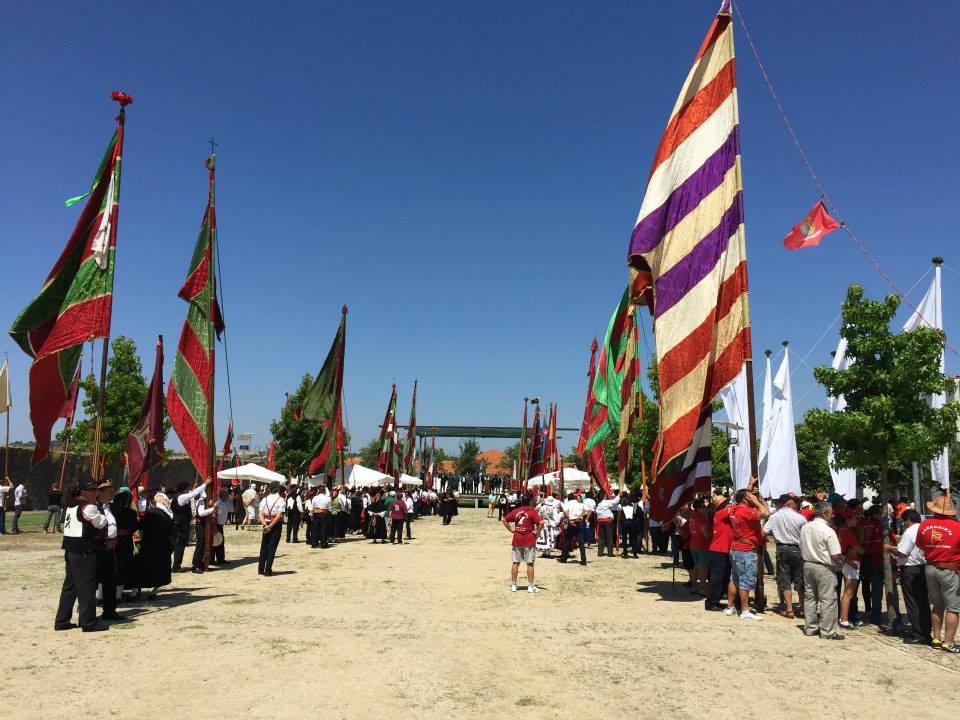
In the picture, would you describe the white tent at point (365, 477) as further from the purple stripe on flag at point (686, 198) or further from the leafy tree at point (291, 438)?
the purple stripe on flag at point (686, 198)

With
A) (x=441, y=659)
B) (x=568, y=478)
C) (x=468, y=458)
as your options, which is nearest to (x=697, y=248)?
(x=441, y=659)

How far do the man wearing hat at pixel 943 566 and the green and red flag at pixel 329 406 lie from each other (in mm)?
15970

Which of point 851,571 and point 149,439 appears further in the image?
point 149,439

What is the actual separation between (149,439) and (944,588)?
14.8 metres

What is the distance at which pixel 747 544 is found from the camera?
9.97m

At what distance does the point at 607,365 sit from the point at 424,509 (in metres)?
24.4

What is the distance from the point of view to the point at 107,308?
35.8ft

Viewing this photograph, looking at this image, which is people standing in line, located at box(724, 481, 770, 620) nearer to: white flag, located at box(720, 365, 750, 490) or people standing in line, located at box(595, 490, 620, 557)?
people standing in line, located at box(595, 490, 620, 557)

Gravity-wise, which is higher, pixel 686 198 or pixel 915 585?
pixel 686 198

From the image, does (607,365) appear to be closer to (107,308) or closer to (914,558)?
(914,558)

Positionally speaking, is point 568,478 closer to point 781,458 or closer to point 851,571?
point 781,458

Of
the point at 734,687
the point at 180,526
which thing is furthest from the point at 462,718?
the point at 180,526

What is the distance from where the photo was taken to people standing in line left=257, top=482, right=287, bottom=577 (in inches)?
543

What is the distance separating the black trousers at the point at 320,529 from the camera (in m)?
19.6
